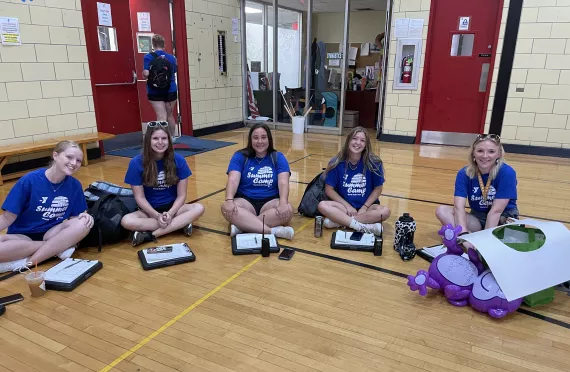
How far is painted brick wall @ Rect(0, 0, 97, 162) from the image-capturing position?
4328 millimetres

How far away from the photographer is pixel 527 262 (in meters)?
1.97

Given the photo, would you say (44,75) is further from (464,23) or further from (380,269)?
(464,23)

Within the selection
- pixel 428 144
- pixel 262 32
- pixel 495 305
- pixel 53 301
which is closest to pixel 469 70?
pixel 428 144

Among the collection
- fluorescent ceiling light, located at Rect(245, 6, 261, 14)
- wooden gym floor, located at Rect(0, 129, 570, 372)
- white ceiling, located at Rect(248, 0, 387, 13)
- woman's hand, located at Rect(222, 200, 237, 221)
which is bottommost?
wooden gym floor, located at Rect(0, 129, 570, 372)

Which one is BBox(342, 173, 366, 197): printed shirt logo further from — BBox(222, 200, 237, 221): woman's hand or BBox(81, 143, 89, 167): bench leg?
BBox(81, 143, 89, 167): bench leg

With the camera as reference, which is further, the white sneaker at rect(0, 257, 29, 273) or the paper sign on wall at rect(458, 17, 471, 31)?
the paper sign on wall at rect(458, 17, 471, 31)

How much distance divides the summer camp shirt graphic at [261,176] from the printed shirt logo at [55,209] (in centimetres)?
120

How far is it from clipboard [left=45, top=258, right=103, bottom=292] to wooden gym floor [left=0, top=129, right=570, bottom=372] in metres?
0.04

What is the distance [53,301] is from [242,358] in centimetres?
111

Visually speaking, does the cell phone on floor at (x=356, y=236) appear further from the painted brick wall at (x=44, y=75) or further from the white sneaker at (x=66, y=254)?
the painted brick wall at (x=44, y=75)

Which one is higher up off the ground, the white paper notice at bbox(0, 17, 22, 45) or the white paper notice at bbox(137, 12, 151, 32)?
the white paper notice at bbox(137, 12, 151, 32)

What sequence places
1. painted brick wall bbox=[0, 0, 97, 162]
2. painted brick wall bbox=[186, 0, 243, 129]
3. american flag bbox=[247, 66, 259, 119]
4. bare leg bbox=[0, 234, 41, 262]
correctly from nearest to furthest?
bare leg bbox=[0, 234, 41, 262] → painted brick wall bbox=[0, 0, 97, 162] → painted brick wall bbox=[186, 0, 243, 129] → american flag bbox=[247, 66, 259, 119]

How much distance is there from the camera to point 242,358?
172 centimetres

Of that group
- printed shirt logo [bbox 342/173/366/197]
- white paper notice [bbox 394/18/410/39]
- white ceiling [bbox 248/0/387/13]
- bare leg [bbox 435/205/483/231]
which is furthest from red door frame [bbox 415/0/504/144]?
printed shirt logo [bbox 342/173/366/197]
